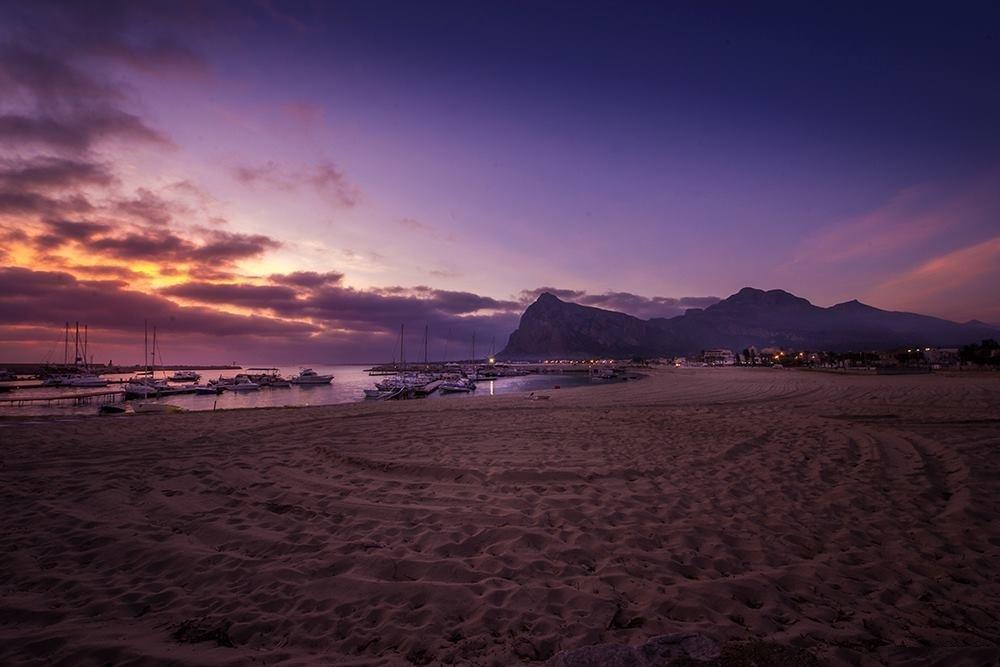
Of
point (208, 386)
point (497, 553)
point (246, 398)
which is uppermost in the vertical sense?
point (497, 553)

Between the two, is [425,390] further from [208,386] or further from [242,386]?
[208,386]

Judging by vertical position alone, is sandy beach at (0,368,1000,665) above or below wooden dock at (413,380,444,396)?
above

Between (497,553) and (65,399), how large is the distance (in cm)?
6984

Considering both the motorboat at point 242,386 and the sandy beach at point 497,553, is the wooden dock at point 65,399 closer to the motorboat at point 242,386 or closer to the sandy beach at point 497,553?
the motorboat at point 242,386

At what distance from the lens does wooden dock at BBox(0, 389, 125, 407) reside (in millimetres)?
46625

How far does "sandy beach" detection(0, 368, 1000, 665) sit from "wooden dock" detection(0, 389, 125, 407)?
5237cm

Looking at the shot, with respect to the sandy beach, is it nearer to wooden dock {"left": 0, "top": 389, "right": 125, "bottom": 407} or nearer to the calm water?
the calm water

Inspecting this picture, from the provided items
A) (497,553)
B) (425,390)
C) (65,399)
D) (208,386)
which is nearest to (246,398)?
(208,386)

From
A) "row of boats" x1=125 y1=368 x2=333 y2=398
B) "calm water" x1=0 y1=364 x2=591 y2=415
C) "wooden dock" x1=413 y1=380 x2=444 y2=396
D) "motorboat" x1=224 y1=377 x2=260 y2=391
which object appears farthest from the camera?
"motorboat" x1=224 y1=377 x2=260 y2=391

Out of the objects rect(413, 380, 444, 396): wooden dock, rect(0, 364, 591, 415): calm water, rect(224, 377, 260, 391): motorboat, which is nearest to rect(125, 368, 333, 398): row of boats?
rect(224, 377, 260, 391): motorboat

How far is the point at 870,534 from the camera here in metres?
5.68

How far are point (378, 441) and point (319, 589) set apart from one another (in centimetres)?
847

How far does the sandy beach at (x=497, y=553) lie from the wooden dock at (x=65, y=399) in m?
52.4

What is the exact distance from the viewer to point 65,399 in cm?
5134
